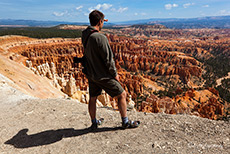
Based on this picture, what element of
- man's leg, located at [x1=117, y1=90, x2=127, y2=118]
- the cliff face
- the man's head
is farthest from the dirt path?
the cliff face

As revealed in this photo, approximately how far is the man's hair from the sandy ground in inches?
89.7

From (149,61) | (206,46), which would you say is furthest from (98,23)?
(206,46)

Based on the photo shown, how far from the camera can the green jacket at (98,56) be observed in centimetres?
263

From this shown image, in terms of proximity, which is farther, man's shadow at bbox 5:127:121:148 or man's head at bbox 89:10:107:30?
man's shadow at bbox 5:127:121:148

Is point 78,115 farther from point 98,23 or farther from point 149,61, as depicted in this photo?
point 149,61

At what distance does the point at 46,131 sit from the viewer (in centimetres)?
352

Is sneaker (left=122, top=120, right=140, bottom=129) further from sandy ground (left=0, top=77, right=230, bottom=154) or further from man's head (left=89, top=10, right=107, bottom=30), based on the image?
man's head (left=89, top=10, right=107, bottom=30)

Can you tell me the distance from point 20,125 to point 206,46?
428 feet

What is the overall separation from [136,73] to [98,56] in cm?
5247

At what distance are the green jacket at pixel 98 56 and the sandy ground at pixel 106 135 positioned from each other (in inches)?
50.6

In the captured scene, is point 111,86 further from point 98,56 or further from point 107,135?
point 107,135

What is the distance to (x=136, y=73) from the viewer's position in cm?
5459

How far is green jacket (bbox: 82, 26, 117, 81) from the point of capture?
2631mm

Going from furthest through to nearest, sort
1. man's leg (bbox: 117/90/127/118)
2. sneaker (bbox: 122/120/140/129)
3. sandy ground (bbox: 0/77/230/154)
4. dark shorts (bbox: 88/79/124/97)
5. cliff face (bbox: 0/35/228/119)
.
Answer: cliff face (bbox: 0/35/228/119)
sneaker (bbox: 122/120/140/129)
man's leg (bbox: 117/90/127/118)
dark shorts (bbox: 88/79/124/97)
sandy ground (bbox: 0/77/230/154)
